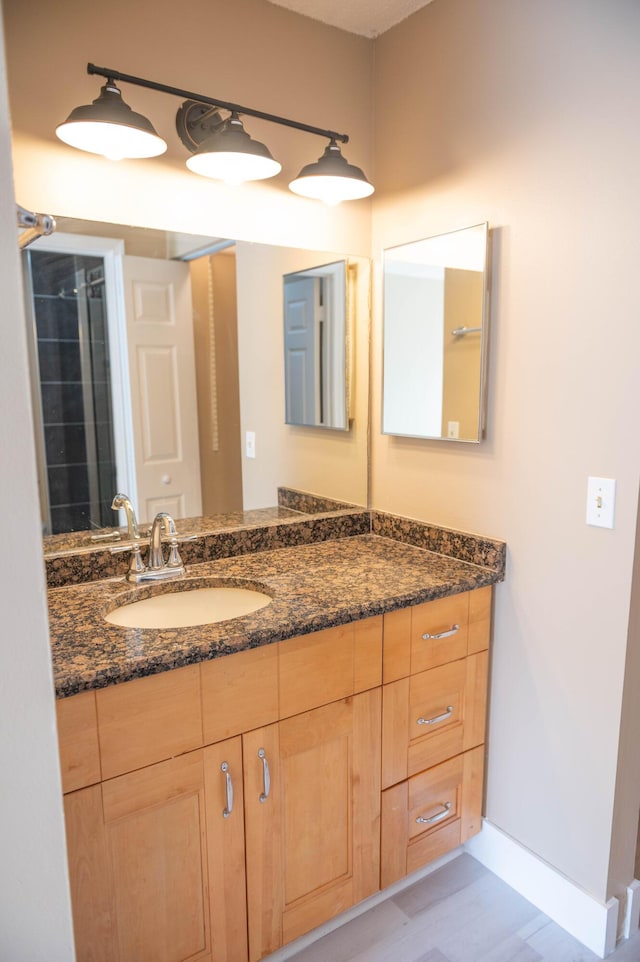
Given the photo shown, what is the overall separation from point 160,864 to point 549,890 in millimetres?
1100

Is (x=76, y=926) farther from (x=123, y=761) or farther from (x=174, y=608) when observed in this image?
(x=174, y=608)

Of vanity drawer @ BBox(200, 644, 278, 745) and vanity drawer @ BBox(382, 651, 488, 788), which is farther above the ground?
vanity drawer @ BBox(200, 644, 278, 745)

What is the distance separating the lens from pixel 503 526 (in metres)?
1.76

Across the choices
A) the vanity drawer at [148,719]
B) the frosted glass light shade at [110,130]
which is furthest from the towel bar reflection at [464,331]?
the vanity drawer at [148,719]

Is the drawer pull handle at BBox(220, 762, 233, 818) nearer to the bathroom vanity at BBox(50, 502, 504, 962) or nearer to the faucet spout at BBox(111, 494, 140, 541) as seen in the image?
the bathroom vanity at BBox(50, 502, 504, 962)

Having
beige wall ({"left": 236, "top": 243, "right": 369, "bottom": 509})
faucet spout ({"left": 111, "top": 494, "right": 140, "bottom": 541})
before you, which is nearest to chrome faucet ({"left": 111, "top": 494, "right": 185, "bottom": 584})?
faucet spout ({"left": 111, "top": 494, "right": 140, "bottom": 541})

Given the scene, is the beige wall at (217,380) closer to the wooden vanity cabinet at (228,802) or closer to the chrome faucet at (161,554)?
the chrome faucet at (161,554)

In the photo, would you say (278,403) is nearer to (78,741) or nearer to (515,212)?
(515,212)

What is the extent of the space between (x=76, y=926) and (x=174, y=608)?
675 mm

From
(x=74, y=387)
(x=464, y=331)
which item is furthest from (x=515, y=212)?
(x=74, y=387)

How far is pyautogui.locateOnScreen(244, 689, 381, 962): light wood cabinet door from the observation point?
1422 millimetres

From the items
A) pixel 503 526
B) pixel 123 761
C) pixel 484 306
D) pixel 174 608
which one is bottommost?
pixel 123 761

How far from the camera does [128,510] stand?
1.66 metres

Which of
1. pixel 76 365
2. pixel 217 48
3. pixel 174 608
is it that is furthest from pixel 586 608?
pixel 217 48
